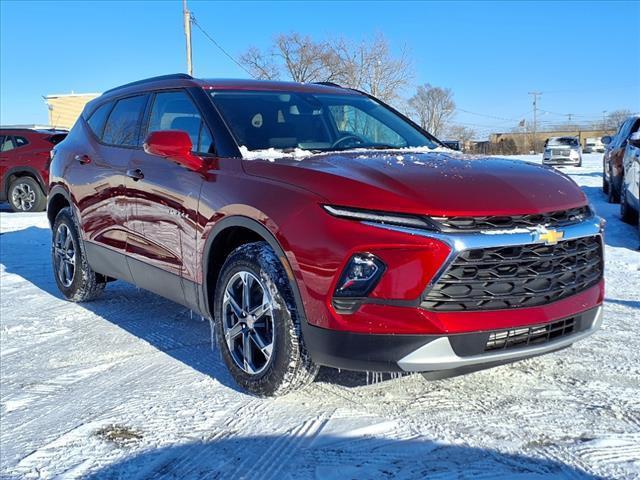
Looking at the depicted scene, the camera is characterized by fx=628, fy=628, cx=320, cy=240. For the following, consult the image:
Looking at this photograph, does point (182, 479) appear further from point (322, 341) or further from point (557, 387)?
point (557, 387)

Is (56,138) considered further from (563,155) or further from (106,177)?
(563,155)

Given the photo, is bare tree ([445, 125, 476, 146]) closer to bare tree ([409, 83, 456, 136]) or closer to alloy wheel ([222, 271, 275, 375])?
bare tree ([409, 83, 456, 136])

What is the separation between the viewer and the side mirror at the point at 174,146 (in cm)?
359

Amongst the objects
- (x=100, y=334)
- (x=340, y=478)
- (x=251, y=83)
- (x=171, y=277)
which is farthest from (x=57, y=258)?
(x=340, y=478)

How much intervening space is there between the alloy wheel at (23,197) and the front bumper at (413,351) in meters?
12.0

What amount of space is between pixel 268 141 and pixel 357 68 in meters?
27.1

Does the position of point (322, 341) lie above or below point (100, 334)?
above

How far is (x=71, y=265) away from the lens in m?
5.60

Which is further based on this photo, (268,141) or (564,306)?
(268,141)

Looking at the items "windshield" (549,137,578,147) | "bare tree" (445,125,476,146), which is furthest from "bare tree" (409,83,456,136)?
"windshield" (549,137,578,147)

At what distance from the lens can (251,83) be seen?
14.1 ft

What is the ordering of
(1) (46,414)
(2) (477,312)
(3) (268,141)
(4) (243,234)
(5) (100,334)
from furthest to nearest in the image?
(5) (100,334) → (3) (268,141) → (4) (243,234) → (1) (46,414) → (2) (477,312)

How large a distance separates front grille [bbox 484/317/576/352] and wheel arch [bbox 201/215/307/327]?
87cm

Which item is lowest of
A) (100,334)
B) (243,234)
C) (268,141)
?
(100,334)
